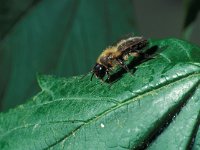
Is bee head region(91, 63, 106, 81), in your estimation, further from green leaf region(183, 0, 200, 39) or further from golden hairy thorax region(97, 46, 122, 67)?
green leaf region(183, 0, 200, 39)

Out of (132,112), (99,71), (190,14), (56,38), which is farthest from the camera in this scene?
(56,38)

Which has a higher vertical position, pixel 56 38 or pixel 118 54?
pixel 118 54

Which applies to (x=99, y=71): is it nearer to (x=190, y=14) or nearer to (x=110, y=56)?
(x=110, y=56)

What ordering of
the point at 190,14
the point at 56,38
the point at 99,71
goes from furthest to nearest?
the point at 56,38 → the point at 190,14 → the point at 99,71

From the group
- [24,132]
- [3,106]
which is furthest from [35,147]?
[3,106]

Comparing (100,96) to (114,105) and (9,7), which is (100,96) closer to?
(114,105)

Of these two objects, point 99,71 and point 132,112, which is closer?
point 132,112

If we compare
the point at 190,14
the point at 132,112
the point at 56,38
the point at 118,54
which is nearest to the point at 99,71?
the point at 118,54
